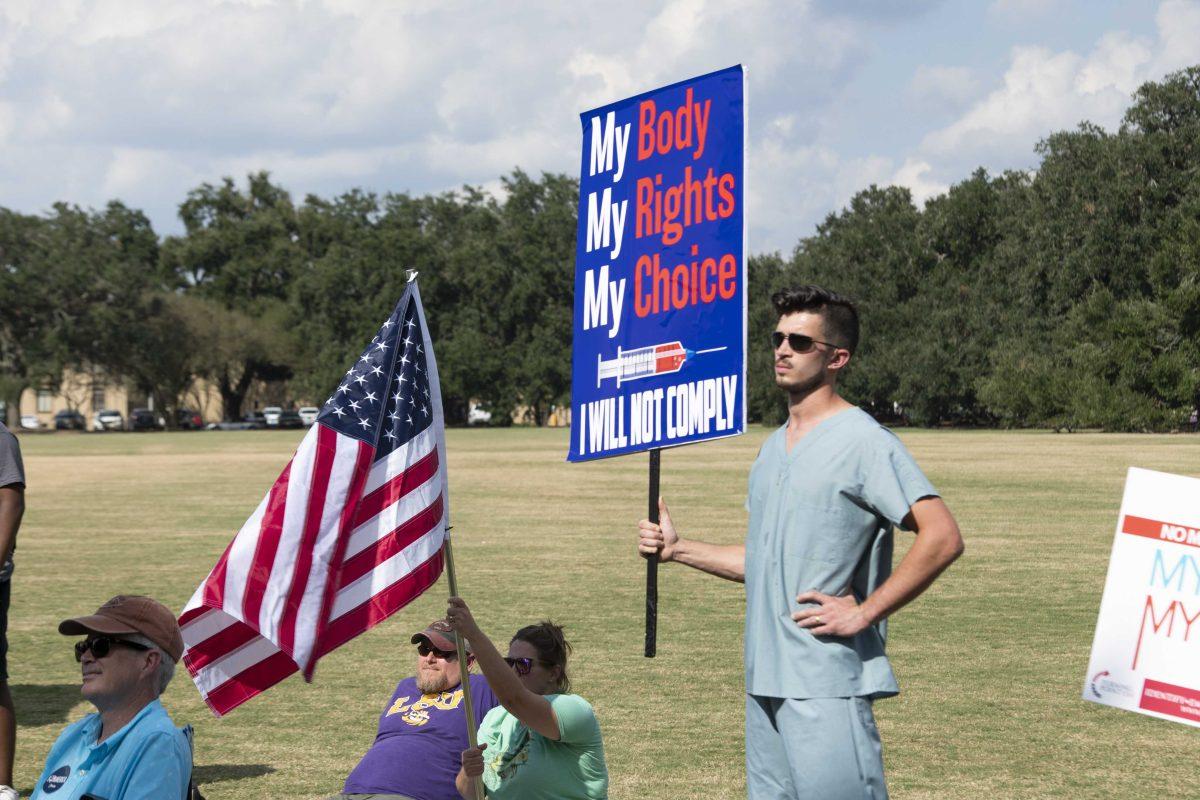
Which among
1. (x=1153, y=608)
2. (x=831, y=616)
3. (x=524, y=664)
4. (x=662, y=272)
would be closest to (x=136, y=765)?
(x=524, y=664)

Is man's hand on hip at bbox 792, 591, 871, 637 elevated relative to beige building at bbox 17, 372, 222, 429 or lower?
lower

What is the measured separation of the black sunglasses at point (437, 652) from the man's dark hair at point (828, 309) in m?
1.99

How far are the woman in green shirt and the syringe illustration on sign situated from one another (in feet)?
2.93

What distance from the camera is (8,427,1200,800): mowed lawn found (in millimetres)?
7891

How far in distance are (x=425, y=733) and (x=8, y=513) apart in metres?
2.16

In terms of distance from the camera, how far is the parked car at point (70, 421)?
99.3m

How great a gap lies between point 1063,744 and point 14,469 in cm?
554

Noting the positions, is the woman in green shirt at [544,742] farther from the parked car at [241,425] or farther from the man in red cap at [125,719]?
the parked car at [241,425]

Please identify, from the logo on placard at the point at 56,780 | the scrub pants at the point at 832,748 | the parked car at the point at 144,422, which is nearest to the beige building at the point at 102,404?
the parked car at the point at 144,422

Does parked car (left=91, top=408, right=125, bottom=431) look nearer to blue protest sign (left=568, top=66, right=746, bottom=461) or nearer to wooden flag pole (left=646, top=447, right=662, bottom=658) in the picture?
blue protest sign (left=568, top=66, right=746, bottom=461)

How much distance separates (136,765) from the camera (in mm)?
3707

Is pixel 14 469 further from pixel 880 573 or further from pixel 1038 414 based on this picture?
pixel 1038 414

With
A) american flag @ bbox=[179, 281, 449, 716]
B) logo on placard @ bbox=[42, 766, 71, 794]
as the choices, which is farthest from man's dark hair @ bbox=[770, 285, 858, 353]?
logo on placard @ bbox=[42, 766, 71, 794]

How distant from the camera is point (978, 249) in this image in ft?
306
